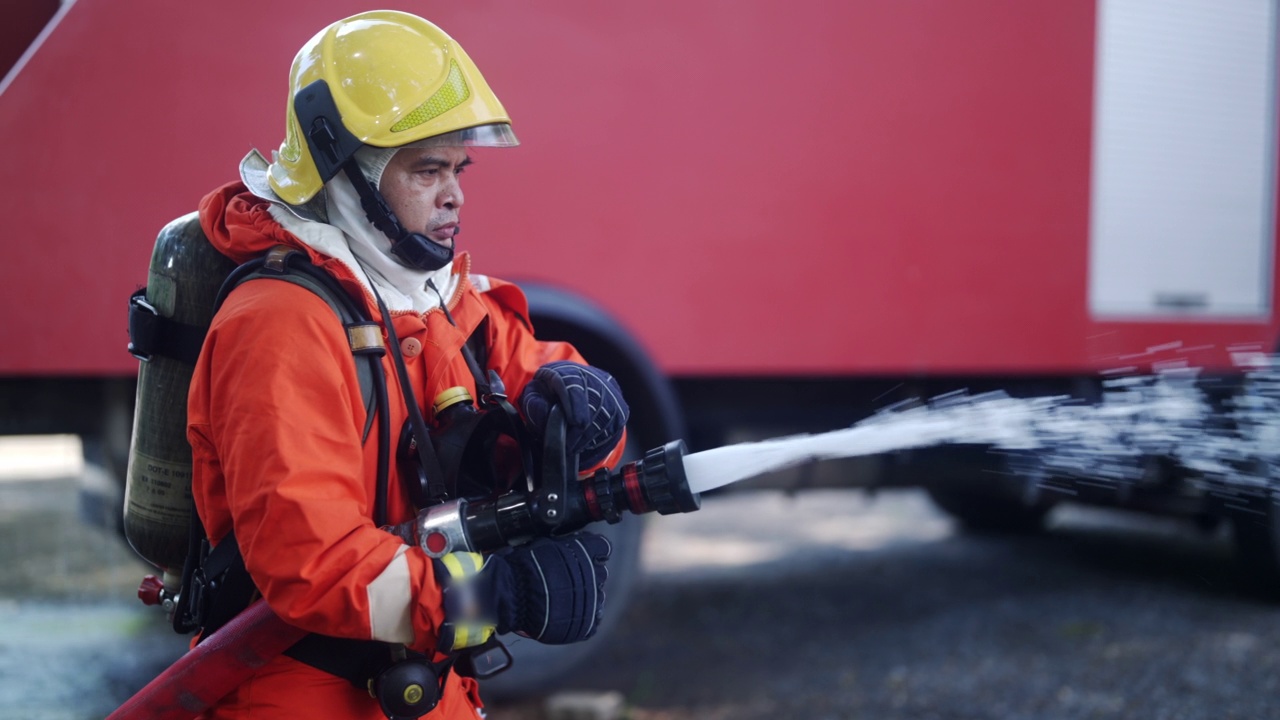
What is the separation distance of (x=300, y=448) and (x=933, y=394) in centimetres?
366

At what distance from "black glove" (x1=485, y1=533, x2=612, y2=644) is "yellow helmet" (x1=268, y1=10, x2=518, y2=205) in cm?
76

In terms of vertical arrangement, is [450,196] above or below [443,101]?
below

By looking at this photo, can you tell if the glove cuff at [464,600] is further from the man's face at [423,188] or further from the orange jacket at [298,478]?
the man's face at [423,188]

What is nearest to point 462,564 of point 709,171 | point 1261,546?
point 709,171

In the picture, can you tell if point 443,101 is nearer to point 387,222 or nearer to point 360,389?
point 387,222

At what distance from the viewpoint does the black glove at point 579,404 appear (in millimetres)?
1876

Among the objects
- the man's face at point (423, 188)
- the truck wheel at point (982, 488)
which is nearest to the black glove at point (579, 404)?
the man's face at point (423, 188)

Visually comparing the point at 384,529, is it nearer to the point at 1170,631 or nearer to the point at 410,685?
the point at 410,685

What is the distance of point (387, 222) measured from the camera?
1.94 metres

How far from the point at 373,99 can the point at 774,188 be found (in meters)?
2.46

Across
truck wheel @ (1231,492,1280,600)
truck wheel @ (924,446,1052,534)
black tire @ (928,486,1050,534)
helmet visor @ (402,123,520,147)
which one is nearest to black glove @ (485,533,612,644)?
helmet visor @ (402,123,520,147)

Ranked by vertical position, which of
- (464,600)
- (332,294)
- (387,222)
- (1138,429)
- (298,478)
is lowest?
(1138,429)

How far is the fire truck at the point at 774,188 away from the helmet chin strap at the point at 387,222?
1.59 m

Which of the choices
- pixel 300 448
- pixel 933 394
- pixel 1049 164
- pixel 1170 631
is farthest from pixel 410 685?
pixel 1170 631
